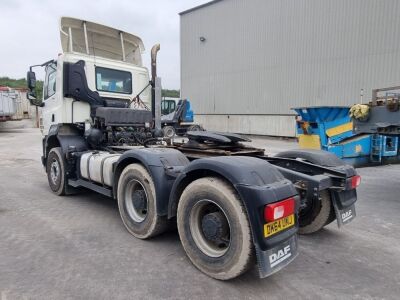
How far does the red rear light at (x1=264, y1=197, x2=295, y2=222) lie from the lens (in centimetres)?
256

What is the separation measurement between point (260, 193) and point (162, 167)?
1357mm

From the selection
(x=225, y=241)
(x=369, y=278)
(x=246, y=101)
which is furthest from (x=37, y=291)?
(x=246, y=101)

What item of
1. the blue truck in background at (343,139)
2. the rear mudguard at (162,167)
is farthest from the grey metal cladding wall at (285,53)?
the rear mudguard at (162,167)

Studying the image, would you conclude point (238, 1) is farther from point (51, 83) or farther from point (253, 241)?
point (253, 241)

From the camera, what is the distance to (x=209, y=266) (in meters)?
2.98

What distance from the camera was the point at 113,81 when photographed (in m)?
6.29

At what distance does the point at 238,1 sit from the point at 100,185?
20.2m

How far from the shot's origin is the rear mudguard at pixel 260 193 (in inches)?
102

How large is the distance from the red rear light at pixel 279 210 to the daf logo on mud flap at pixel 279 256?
0.30 meters

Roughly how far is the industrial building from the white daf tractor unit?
13916mm

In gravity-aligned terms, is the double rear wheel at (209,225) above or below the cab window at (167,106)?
below

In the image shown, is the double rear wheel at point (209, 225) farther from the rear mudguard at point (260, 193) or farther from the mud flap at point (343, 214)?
the mud flap at point (343, 214)

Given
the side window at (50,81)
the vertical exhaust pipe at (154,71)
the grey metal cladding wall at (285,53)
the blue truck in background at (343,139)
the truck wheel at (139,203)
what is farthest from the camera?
the grey metal cladding wall at (285,53)

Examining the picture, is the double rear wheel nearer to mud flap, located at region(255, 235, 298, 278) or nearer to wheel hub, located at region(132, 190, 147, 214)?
wheel hub, located at region(132, 190, 147, 214)
